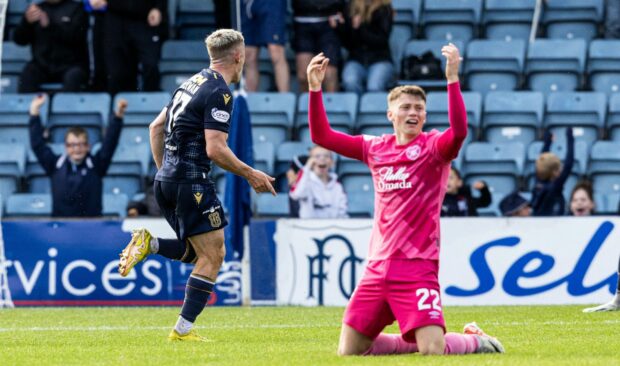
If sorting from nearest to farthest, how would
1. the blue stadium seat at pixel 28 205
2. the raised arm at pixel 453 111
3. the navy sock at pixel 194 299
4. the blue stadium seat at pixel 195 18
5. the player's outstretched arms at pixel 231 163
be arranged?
the raised arm at pixel 453 111, the player's outstretched arms at pixel 231 163, the navy sock at pixel 194 299, the blue stadium seat at pixel 28 205, the blue stadium seat at pixel 195 18

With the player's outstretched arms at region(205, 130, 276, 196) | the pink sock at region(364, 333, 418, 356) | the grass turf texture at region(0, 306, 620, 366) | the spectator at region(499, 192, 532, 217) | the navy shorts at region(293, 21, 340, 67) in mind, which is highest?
the navy shorts at region(293, 21, 340, 67)

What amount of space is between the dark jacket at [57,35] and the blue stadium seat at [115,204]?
2.41 m

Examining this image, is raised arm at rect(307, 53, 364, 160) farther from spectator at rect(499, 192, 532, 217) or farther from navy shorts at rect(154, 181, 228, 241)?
spectator at rect(499, 192, 532, 217)

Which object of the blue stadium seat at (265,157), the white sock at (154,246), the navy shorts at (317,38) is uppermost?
the navy shorts at (317,38)

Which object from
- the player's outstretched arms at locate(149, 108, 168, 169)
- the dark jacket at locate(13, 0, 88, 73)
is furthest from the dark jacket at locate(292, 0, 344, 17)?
the player's outstretched arms at locate(149, 108, 168, 169)

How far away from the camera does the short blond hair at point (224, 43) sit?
29.1 feet

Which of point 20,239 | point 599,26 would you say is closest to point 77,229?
point 20,239

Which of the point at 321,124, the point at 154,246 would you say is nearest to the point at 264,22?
the point at 154,246

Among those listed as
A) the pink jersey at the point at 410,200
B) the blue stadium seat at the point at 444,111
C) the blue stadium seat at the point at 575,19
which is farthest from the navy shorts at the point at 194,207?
the blue stadium seat at the point at 575,19

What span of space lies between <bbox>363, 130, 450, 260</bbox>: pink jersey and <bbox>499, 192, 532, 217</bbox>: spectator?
6465 mm

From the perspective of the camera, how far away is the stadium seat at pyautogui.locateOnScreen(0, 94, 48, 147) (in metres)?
16.7

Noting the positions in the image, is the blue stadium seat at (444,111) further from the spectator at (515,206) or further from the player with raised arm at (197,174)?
the player with raised arm at (197,174)

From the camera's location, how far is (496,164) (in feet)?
51.5

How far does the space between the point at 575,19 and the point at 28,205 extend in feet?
24.4
